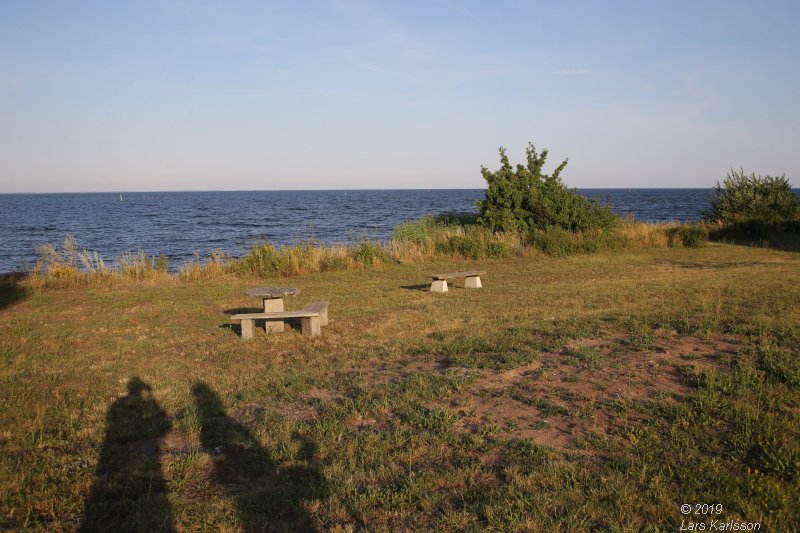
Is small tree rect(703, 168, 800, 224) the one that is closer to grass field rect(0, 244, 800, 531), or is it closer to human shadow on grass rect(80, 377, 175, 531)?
grass field rect(0, 244, 800, 531)

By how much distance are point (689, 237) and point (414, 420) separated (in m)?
20.9

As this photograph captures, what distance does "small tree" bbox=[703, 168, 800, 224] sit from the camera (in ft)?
84.8

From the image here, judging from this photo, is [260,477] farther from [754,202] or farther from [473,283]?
[754,202]

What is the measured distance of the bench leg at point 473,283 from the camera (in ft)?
45.6

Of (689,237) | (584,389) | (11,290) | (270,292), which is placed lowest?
(11,290)

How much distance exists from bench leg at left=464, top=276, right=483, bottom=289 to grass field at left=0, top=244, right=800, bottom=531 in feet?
10.4

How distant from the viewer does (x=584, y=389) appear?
5.85m

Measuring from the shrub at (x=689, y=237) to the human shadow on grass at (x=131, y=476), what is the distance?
851 inches

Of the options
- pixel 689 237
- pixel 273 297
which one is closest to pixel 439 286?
pixel 273 297

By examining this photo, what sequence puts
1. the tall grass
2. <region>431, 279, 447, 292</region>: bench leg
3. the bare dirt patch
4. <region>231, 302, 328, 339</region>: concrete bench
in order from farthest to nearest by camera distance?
the tall grass → <region>431, 279, 447, 292</region>: bench leg → <region>231, 302, 328, 339</region>: concrete bench → the bare dirt patch

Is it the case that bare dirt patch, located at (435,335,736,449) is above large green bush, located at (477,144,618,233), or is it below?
below

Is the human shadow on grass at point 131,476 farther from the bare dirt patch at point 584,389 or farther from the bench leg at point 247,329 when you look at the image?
the bench leg at point 247,329

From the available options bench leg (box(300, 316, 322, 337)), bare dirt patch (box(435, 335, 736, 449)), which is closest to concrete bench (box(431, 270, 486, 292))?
bench leg (box(300, 316, 322, 337))

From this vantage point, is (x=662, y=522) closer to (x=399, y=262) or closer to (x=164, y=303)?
(x=164, y=303)
